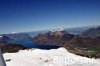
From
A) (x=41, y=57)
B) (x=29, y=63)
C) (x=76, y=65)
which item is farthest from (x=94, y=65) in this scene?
(x=29, y=63)

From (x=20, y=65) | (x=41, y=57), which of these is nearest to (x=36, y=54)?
(x=41, y=57)

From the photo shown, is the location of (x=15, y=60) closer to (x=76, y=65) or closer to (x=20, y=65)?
(x=20, y=65)

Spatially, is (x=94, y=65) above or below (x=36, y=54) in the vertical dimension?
below

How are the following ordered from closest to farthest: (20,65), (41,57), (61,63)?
(20,65) < (61,63) < (41,57)

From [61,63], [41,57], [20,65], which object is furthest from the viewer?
[41,57]

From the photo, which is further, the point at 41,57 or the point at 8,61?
the point at 41,57

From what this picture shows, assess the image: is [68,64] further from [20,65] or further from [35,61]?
[20,65]

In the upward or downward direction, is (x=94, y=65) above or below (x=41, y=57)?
below

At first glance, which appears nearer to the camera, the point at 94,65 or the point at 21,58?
the point at 21,58
